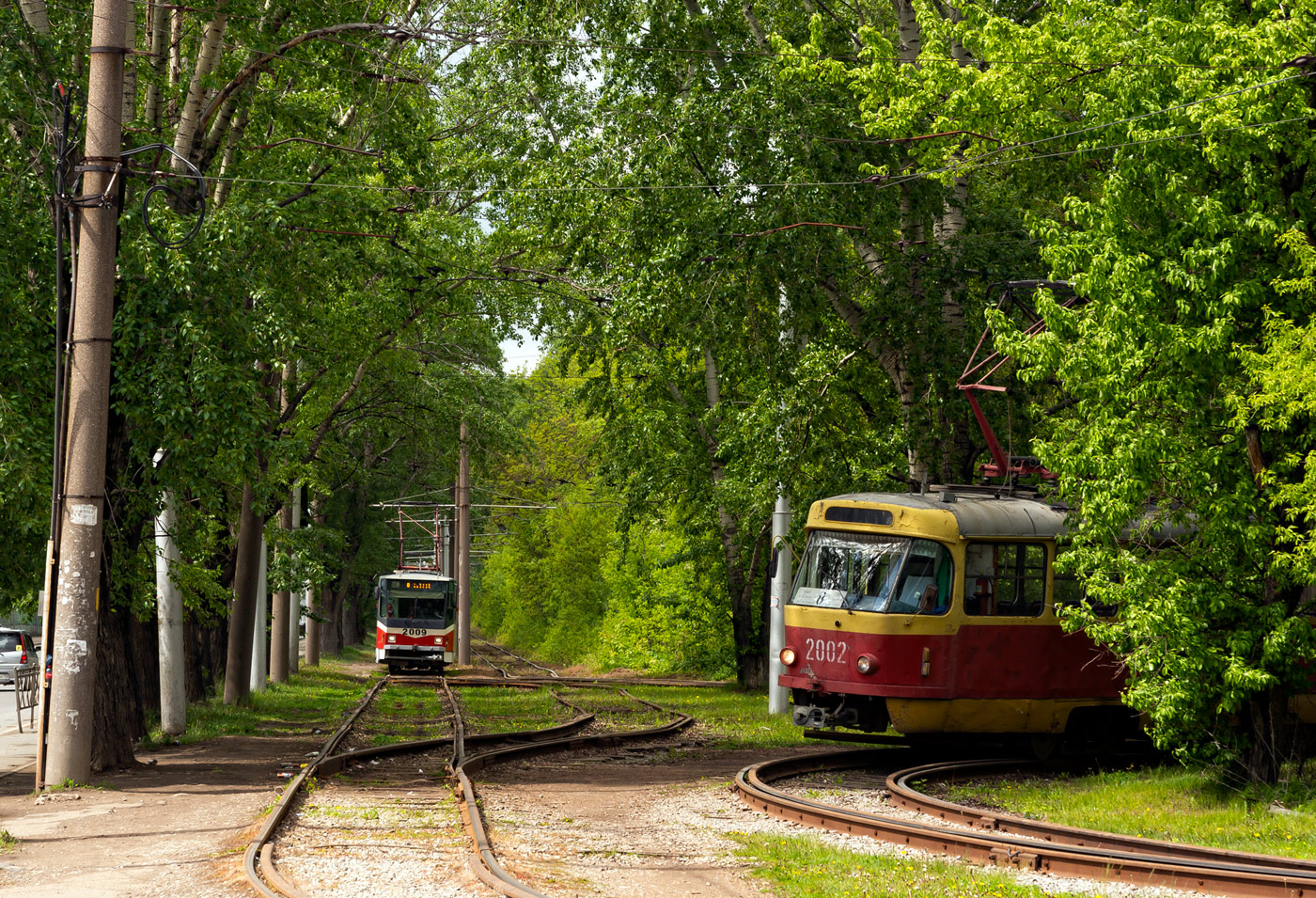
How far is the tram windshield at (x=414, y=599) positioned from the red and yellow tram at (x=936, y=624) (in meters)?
26.3

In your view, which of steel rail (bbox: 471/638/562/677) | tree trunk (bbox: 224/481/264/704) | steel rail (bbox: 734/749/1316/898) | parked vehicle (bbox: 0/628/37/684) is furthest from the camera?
steel rail (bbox: 471/638/562/677)

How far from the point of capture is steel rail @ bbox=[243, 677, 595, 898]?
28.5ft

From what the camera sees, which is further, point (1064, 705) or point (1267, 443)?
point (1064, 705)

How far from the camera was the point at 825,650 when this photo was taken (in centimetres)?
1580

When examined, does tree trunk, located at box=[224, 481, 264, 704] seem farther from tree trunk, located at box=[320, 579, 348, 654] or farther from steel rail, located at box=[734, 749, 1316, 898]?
tree trunk, located at box=[320, 579, 348, 654]

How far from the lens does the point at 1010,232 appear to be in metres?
20.8

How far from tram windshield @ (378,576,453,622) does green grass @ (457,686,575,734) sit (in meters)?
7.50

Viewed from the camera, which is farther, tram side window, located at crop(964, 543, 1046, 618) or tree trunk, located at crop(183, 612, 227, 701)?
tree trunk, located at crop(183, 612, 227, 701)

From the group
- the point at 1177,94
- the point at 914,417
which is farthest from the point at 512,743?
Result: the point at 1177,94

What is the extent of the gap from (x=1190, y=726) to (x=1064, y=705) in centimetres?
324

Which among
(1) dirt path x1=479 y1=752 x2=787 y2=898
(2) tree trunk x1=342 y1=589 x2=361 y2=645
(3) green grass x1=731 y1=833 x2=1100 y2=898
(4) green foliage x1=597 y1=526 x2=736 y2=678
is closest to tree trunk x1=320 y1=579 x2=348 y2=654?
(2) tree trunk x1=342 y1=589 x2=361 y2=645

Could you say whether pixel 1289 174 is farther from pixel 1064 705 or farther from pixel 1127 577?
pixel 1064 705

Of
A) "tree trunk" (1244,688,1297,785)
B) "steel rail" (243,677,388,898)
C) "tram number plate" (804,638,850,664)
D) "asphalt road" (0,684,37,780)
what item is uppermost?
"tram number plate" (804,638,850,664)

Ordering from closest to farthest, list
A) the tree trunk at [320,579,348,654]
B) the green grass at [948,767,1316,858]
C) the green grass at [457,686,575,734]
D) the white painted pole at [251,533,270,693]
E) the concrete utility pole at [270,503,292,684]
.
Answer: the green grass at [948,767,1316,858] < the green grass at [457,686,575,734] < the white painted pole at [251,533,270,693] < the concrete utility pole at [270,503,292,684] < the tree trunk at [320,579,348,654]
